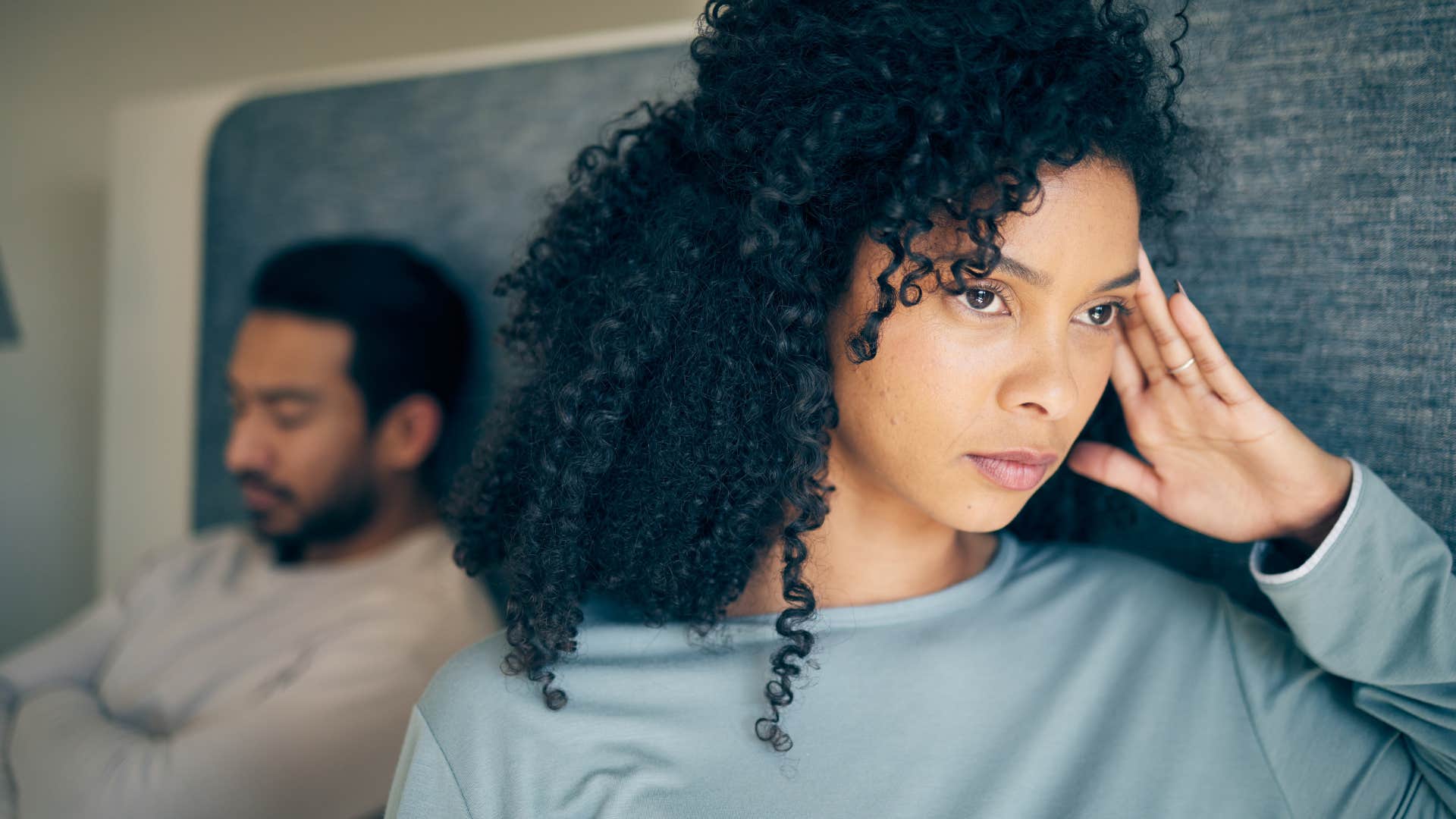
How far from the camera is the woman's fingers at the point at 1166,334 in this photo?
0.94 m

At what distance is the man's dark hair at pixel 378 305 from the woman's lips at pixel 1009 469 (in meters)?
1.02

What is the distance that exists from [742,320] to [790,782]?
0.42 m

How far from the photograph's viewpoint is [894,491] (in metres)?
0.89

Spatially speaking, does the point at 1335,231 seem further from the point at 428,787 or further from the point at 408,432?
the point at 408,432

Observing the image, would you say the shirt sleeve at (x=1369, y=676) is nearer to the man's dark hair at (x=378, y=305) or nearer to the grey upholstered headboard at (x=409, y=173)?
the grey upholstered headboard at (x=409, y=173)

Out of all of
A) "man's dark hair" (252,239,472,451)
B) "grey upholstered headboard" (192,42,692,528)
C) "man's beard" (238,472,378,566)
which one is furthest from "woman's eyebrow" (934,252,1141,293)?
"man's beard" (238,472,378,566)

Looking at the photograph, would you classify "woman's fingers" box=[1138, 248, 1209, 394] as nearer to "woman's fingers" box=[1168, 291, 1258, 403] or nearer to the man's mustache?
"woman's fingers" box=[1168, 291, 1258, 403]

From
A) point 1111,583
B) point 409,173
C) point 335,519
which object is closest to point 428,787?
point 1111,583

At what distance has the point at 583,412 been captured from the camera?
2.93 ft

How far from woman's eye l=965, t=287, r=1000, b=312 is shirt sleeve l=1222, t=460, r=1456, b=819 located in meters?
0.38

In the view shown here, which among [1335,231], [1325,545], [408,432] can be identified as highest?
[1335,231]

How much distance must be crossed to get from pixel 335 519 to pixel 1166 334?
4.10 ft

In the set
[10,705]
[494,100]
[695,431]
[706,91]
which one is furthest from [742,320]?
[10,705]

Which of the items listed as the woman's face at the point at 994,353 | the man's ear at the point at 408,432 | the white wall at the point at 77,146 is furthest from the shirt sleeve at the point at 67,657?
the woman's face at the point at 994,353
